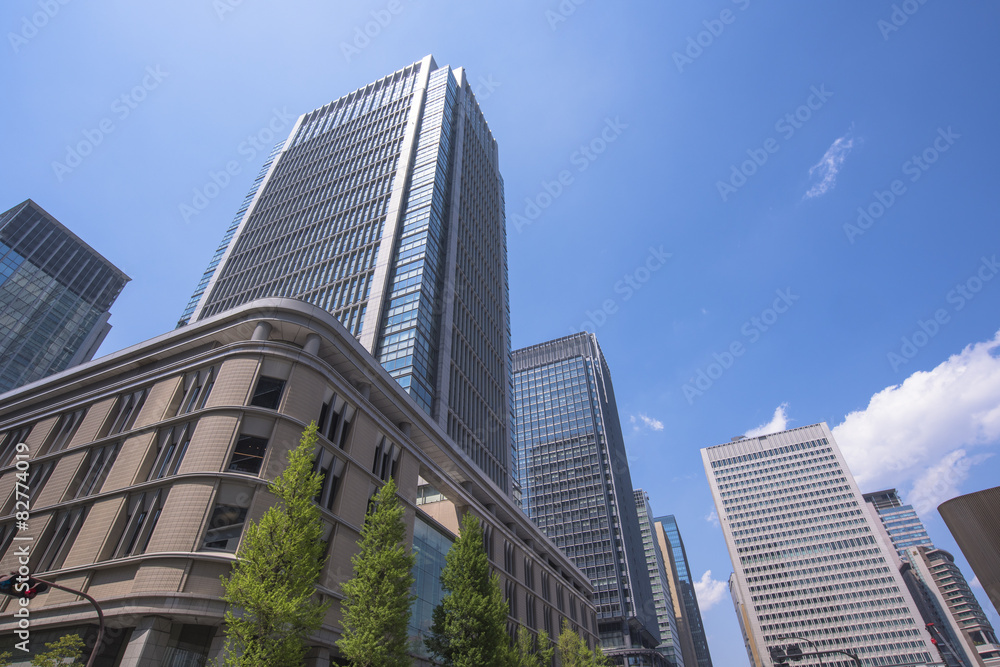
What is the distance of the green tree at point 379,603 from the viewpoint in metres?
16.9

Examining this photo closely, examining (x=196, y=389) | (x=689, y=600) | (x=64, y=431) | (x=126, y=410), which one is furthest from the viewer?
(x=689, y=600)

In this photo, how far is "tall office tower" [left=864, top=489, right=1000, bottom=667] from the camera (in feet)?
421

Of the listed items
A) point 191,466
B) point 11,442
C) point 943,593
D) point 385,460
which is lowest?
point 191,466

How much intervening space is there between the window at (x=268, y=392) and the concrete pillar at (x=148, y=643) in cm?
798

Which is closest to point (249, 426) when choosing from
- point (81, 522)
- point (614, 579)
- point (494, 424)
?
point (81, 522)

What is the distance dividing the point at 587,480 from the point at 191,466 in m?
93.3

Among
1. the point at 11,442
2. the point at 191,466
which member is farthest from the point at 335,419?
the point at 11,442

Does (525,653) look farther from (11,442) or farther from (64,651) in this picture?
(11,442)

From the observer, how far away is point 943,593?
145 meters

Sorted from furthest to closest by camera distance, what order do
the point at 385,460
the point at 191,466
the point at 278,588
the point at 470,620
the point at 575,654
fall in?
the point at 575,654, the point at 385,460, the point at 470,620, the point at 191,466, the point at 278,588

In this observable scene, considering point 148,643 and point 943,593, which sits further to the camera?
point 943,593

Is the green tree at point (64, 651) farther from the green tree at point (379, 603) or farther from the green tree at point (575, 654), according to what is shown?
the green tree at point (575, 654)

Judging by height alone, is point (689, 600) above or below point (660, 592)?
above

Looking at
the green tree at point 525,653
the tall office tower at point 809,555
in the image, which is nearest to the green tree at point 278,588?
the green tree at point 525,653
